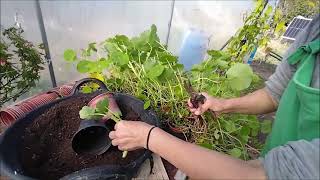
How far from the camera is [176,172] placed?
934mm

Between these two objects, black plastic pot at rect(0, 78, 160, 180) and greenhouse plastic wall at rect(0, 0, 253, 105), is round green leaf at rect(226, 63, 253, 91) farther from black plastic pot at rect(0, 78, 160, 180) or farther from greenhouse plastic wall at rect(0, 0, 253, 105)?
greenhouse plastic wall at rect(0, 0, 253, 105)

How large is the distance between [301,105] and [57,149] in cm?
68

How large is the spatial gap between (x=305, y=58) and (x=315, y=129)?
170 millimetres

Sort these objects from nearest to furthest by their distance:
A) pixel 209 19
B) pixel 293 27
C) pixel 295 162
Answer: pixel 295 162
pixel 209 19
pixel 293 27

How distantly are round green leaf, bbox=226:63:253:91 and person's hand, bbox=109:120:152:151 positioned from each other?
0.46m

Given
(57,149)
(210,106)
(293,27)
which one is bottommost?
(293,27)

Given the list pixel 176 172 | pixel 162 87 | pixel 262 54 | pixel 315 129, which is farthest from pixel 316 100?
pixel 262 54

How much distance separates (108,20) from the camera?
201 cm

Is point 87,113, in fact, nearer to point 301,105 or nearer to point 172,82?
point 172,82

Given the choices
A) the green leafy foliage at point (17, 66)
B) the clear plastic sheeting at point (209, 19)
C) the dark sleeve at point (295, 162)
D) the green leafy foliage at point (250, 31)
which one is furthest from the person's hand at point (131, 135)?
the clear plastic sheeting at point (209, 19)

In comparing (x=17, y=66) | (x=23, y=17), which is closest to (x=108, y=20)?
(x=23, y=17)

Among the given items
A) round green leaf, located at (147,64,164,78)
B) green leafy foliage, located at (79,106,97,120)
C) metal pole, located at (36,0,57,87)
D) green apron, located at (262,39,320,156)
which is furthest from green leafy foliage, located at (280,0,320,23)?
green leafy foliage, located at (79,106,97,120)

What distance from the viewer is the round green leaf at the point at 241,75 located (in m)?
0.98

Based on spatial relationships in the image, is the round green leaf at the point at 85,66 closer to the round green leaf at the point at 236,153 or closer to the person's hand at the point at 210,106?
the person's hand at the point at 210,106
